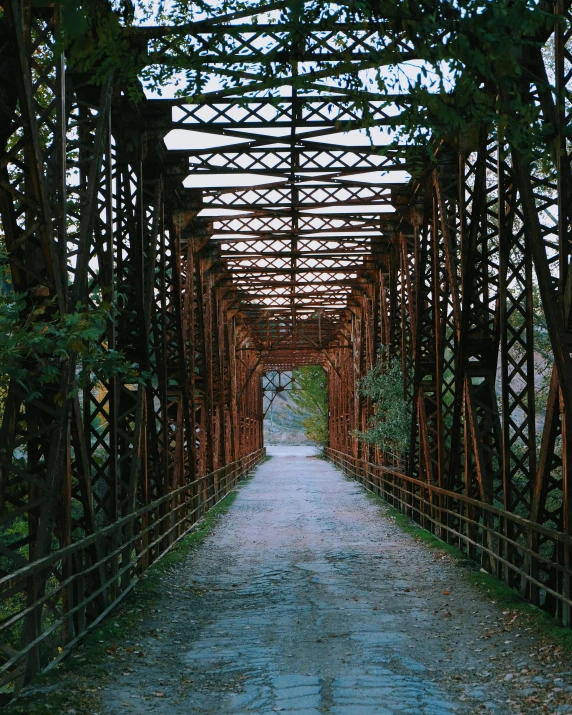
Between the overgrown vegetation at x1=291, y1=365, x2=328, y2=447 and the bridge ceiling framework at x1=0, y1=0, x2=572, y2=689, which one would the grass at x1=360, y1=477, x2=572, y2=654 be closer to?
the bridge ceiling framework at x1=0, y1=0, x2=572, y2=689

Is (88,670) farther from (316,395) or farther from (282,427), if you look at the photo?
(282,427)

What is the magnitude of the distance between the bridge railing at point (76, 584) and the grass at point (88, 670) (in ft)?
0.38

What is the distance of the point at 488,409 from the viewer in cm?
1310

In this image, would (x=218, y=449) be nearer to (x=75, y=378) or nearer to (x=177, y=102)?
(x=177, y=102)

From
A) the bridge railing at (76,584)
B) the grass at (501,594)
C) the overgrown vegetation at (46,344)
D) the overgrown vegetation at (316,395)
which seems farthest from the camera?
A: the overgrown vegetation at (316,395)

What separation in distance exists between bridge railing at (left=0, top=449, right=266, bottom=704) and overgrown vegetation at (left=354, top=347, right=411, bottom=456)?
5692 millimetres

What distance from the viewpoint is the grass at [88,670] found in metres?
6.06

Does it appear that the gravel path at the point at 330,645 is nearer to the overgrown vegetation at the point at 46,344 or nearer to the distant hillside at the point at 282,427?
the overgrown vegetation at the point at 46,344

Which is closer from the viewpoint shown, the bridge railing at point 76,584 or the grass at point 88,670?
the grass at point 88,670

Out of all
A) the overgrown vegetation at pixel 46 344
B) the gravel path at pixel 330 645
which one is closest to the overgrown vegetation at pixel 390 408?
the gravel path at pixel 330 645

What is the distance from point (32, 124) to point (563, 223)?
429cm

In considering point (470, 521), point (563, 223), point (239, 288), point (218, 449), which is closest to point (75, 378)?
point (563, 223)

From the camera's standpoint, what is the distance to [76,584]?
27.2 ft

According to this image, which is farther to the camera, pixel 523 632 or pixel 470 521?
pixel 470 521
